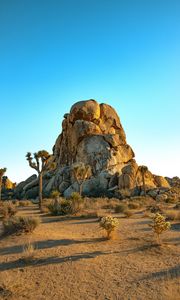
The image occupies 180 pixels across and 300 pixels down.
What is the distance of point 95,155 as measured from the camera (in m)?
46.7

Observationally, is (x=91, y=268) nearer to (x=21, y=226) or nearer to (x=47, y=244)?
(x=47, y=244)

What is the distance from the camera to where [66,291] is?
264 inches

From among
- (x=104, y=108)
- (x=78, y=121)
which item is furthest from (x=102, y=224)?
(x=104, y=108)

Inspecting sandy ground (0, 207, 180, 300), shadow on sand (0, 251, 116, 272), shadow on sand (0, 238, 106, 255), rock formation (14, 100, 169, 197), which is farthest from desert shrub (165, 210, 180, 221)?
rock formation (14, 100, 169, 197)

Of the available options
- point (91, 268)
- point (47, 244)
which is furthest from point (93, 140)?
point (91, 268)

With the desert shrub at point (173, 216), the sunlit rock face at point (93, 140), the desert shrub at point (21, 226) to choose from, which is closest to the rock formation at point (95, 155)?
the sunlit rock face at point (93, 140)

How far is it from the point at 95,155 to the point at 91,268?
1525 inches

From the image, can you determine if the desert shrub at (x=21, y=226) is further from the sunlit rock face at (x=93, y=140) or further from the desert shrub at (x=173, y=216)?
the sunlit rock face at (x=93, y=140)

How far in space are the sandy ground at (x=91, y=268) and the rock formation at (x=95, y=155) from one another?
2918 cm

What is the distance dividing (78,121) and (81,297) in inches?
1779

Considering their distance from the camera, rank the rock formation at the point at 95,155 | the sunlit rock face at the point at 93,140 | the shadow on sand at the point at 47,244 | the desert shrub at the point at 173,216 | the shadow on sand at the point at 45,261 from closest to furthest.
→ the shadow on sand at the point at 45,261
the shadow on sand at the point at 47,244
the desert shrub at the point at 173,216
the rock formation at the point at 95,155
the sunlit rock face at the point at 93,140

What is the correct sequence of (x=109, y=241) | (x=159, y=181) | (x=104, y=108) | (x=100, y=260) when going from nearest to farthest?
(x=100, y=260), (x=109, y=241), (x=159, y=181), (x=104, y=108)

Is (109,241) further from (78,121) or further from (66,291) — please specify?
(78,121)

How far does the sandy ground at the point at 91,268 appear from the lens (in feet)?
21.7
